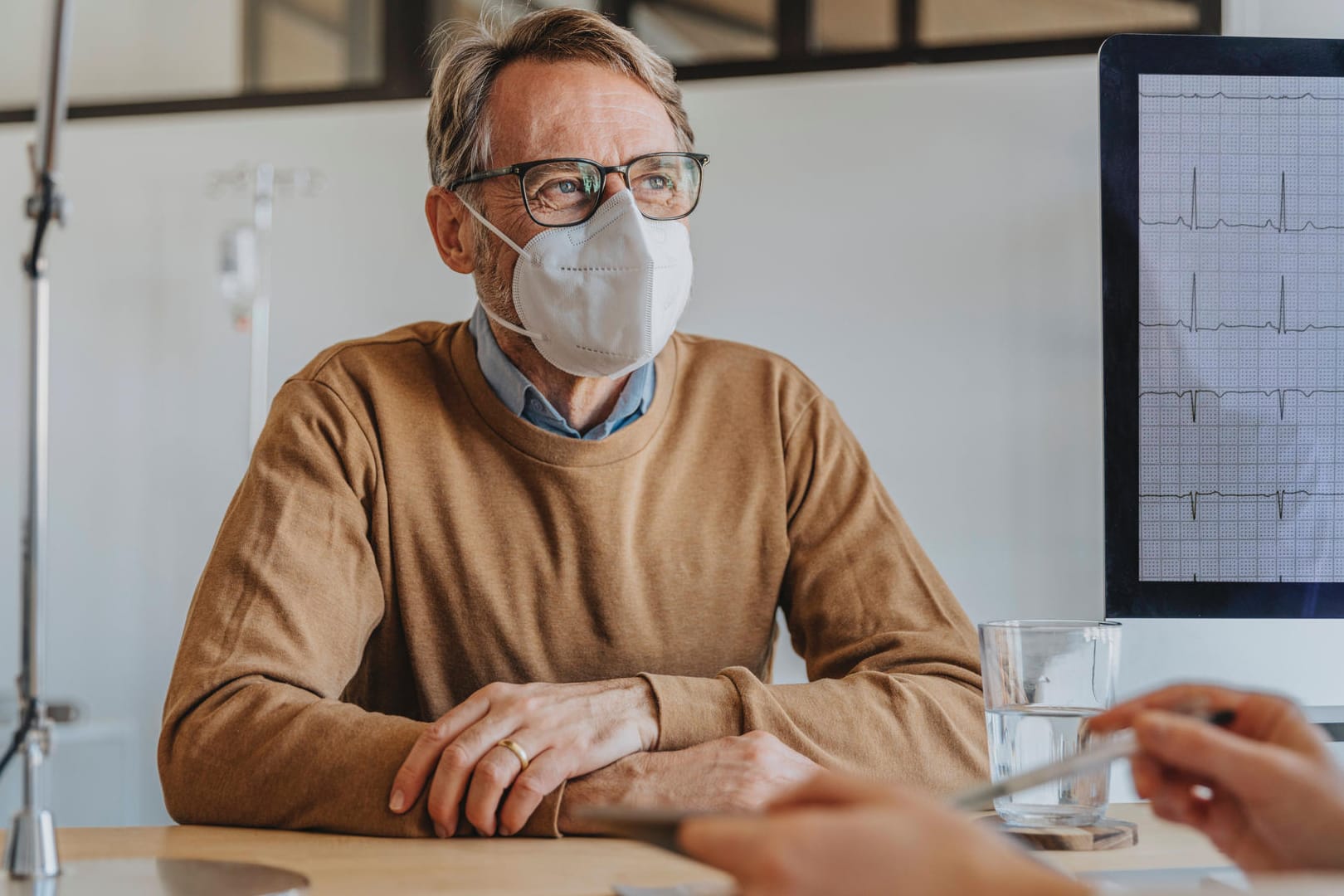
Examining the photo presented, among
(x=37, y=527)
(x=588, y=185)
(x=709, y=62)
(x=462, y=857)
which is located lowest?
(x=462, y=857)

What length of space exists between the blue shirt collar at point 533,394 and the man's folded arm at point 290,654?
0.16 m

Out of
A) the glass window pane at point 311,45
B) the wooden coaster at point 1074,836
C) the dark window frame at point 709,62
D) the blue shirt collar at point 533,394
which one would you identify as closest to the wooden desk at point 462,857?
the wooden coaster at point 1074,836

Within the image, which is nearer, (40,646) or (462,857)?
(40,646)

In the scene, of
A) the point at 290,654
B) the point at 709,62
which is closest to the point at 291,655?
the point at 290,654

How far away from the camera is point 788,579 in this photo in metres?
1.38

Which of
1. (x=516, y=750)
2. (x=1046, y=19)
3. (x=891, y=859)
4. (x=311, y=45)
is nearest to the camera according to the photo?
(x=891, y=859)

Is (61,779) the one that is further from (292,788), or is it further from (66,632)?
(292,788)

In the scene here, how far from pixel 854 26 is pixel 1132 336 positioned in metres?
2.12

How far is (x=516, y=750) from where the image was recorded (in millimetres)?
915

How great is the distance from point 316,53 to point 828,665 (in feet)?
8.86

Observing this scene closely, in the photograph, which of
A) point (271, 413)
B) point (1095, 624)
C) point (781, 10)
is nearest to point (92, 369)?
point (781, 10)

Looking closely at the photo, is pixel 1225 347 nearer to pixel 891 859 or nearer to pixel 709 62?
pixel 891 859

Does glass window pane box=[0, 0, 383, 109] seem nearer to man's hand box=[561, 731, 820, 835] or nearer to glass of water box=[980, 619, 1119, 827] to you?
man's hand box=[561, 731, 820, 835]

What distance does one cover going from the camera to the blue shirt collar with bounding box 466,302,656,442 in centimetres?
133
